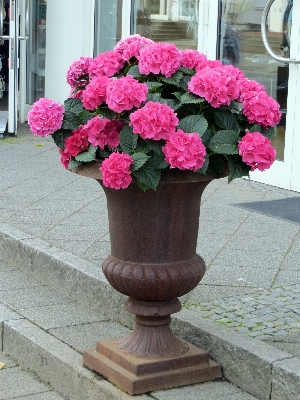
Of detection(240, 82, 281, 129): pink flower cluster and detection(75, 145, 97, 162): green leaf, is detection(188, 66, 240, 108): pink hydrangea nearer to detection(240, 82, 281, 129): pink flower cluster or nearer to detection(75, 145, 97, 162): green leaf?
detection(240, 82, 281, 129): pink flower cluster

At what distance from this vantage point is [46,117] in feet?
11.0

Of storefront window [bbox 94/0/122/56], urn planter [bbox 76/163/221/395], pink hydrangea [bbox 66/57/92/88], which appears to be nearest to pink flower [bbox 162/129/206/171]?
urn planter [bbox 76/163/221/395]

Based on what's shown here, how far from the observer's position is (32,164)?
815 centimetres

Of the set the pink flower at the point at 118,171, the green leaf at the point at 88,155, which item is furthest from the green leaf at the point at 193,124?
the green leaf at the point at 88,155

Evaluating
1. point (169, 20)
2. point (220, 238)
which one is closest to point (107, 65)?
point (220, 238)

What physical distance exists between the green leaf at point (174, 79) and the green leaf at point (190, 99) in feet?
0.21

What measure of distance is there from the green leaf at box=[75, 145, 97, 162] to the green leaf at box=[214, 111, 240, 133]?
0.49 meters

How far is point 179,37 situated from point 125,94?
5.42 metres

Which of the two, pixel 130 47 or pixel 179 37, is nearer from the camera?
pixel 130 47

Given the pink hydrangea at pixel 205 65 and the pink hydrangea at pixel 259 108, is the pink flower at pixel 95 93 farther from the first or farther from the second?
the pink hydrangea at pixel 259 108

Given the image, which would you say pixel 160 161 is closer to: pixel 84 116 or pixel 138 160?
pixel 138 160

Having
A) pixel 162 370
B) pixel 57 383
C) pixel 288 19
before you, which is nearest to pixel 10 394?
pixel 57 383

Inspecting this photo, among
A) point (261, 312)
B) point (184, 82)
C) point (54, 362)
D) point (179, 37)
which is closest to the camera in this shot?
point (184, 82)

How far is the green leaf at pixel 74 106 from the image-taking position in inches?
136
